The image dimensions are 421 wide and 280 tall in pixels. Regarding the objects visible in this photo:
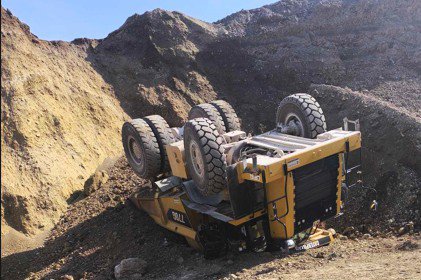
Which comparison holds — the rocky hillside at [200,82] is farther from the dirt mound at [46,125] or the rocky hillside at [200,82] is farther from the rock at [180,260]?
the rock at [180,260]

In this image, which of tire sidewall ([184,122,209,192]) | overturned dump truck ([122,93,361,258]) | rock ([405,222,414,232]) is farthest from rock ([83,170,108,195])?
rock ([405,222,414,232])

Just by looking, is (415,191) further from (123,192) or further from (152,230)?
(123,192)

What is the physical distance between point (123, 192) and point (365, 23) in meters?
13.7

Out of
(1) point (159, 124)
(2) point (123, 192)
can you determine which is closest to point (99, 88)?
(2) point (123, 192)

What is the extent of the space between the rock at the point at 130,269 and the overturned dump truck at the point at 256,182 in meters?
0.87

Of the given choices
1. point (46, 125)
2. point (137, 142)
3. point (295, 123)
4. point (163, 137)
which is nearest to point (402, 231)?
point (295, 123)

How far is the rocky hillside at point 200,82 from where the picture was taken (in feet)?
32.6

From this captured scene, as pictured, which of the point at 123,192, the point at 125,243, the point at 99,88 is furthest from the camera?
the point at 99,88

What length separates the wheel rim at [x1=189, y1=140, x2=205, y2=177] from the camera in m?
6.58

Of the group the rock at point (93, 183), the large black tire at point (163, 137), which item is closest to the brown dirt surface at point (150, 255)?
the rock at point (93, 183)

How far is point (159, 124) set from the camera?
8.45 m

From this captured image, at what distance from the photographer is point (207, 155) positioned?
20.9 ft

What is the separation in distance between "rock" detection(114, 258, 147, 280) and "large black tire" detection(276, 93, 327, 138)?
11.1 feet

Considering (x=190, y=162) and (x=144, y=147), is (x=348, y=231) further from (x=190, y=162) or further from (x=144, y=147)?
(x=144, y=147)
